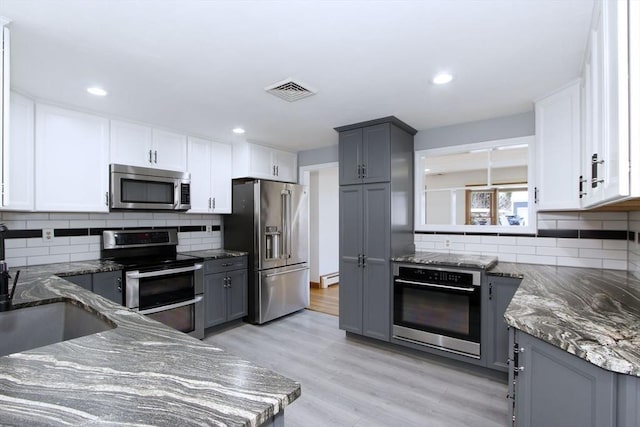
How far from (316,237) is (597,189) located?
457cm

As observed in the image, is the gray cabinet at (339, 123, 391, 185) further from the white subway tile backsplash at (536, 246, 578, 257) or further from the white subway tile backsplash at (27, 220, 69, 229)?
the white subway tile backsplash at (27, 220, 69, 229)

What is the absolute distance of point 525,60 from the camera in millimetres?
1998

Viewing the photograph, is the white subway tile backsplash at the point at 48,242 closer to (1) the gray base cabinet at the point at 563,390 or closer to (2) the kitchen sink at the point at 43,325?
(2) the kitchen sink at the point at 43,325

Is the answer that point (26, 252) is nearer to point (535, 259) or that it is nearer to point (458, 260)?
point (458, 260)

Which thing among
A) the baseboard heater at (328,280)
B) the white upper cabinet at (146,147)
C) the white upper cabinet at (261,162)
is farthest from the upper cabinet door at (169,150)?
the baseboard heater at (328,280)

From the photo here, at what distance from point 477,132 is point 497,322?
1.89 meters

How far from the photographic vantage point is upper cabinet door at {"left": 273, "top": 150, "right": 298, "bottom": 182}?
A: 439cm

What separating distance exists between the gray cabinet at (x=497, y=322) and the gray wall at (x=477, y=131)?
1478 millimetres

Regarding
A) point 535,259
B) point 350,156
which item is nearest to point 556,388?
point 535,259

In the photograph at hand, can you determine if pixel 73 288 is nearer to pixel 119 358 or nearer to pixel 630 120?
pixel 119 358

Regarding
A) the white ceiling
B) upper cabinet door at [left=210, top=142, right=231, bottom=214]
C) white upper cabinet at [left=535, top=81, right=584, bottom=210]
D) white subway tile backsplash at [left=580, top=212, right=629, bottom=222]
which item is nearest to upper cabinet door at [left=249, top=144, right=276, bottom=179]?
upper cabinet door at [left=210, top=142, right=231, bottom=214]

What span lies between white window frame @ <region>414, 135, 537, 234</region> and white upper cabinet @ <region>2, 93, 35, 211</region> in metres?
3.65

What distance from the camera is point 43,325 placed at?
5.18 feet

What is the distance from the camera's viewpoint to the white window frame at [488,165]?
2.93 m
